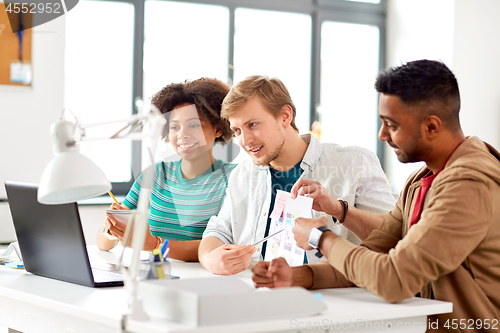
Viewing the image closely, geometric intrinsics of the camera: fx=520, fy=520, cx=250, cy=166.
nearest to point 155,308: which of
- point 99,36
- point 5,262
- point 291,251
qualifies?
point 291,251

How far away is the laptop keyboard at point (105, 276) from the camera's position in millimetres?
1441

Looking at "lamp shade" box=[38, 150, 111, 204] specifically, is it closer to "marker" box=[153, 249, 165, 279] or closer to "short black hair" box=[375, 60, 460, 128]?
"marker" box=[153, 249, 165, 279]

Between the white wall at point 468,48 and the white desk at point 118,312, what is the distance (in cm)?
337

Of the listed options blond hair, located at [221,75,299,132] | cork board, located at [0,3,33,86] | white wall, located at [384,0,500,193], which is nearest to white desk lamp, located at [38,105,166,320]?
blond hair, located at [221,75,299,132]

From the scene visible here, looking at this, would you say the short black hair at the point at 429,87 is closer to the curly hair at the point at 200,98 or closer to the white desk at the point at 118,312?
the white desk at the point at 118,312

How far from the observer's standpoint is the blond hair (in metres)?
1.93

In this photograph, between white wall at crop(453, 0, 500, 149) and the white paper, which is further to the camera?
white wall at crop(453, 0, 500, 149)

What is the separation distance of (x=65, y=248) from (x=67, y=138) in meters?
0.40

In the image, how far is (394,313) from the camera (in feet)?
3.77

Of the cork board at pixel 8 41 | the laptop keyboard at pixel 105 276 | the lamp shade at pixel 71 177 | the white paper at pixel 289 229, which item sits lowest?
the laptop keyboard at pixel 105 276

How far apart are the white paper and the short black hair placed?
475mm

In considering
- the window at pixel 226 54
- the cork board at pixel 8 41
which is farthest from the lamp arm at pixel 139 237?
the cork board at pixel 8 41

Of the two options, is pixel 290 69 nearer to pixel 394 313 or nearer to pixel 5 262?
pixel 5 262

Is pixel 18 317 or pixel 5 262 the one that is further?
pixel 5 262
